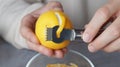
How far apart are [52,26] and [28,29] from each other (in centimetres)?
10

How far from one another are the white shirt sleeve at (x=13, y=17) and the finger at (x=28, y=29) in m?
0.11

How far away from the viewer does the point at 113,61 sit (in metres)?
0.71

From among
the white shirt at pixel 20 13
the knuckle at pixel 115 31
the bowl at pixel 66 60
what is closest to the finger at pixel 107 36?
the knuckle at pixel 115 31

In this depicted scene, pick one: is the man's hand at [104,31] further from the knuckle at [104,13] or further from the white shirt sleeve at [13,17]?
A: the white shirt sleeve at [13,17]

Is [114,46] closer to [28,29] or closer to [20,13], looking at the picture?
[28,29]

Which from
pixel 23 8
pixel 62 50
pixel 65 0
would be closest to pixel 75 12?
pixel 65 0

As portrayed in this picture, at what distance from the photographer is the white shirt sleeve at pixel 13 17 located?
0.81 meters

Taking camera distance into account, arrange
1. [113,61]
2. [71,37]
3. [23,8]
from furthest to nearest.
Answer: [23,8]
[113,61]
[71,37]

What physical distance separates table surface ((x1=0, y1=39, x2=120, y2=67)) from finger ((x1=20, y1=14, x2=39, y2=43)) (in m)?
0.10

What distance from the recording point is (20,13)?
83 centimetres

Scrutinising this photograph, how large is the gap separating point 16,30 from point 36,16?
0.12 meters

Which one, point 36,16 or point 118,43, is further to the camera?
point 36,16

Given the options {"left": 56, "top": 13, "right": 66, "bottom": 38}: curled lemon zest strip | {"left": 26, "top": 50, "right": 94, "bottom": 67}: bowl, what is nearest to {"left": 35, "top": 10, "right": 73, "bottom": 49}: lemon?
{"left": 56, "top": 13, "right": 66, "bottom": 38}: curled lemon zest strip

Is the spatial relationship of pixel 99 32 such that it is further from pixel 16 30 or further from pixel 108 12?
pixel 16 30
